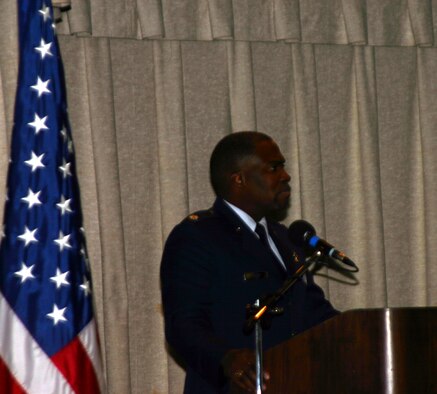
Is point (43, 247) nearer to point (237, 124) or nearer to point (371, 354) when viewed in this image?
point (371, 354)

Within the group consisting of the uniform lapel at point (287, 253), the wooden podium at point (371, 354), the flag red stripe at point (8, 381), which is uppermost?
the uniform lapel at point (287, 253)

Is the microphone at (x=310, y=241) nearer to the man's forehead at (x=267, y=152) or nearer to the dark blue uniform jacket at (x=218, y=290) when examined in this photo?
the dark blue uniform jacket at (x=218, y=290)

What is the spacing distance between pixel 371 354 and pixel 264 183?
1286mm

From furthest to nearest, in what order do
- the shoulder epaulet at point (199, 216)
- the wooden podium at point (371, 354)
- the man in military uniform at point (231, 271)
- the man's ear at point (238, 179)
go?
the man's ear at point (238, 179), the shoulder epaulet at point (199, 216), the man in military uniform at point (231, 271), the wooden podium at point (371, 354)

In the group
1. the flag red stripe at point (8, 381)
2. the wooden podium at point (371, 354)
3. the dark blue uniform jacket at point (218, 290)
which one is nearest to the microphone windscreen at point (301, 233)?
the wooden podium at point (371, 354)

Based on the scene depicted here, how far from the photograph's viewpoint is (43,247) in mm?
4270

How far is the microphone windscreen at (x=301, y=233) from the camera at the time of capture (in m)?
3.58

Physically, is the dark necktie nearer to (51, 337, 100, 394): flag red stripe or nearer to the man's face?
the man's face

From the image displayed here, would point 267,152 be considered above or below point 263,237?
above

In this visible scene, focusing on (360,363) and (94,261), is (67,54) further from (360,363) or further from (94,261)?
(360,363)

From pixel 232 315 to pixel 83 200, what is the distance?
5.53 feet

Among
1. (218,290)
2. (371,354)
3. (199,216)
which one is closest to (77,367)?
(218,290)

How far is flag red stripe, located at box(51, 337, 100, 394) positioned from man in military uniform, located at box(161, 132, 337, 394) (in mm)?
516

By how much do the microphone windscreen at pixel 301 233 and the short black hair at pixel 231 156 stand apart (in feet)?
2.59
